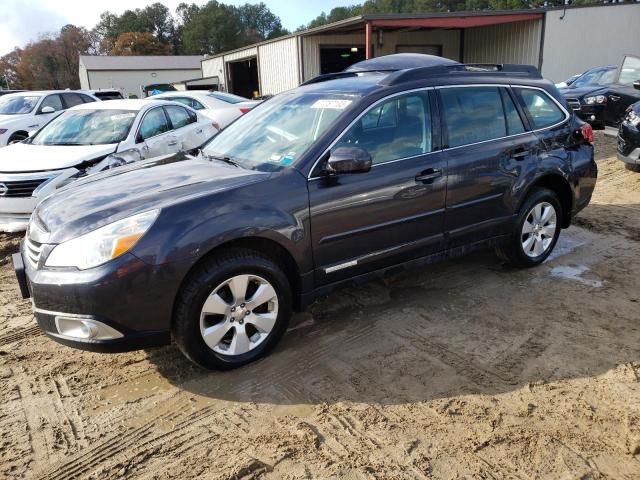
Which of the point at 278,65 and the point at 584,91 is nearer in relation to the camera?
the point at 584,91

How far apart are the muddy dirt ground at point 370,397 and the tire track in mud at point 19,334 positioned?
1 centimetres

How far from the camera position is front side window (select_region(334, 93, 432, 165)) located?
3639 mm

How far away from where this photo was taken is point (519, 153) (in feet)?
14.5

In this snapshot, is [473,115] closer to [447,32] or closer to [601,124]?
[601,124]

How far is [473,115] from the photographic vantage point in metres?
4.20

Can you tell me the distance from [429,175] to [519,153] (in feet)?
3.56

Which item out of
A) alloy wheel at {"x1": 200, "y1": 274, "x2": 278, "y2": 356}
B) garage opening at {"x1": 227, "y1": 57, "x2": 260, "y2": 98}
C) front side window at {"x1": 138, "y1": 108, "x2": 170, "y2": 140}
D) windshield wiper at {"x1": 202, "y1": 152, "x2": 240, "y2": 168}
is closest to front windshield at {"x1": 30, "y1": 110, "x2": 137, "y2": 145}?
front side window at {"x1": 138, "y1": 108, "x2": 170, "y2": 140}

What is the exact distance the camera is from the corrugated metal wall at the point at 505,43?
19.5m

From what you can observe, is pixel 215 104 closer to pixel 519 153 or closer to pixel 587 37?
pixel 519 153

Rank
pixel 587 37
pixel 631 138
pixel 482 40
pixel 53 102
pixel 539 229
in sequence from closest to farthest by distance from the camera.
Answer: pixel 539 229 → pixel 631 138 → pixel 53 102 → pixel 587 37 → pixel 482 40

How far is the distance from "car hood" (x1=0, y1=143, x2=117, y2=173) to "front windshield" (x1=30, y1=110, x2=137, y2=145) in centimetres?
19

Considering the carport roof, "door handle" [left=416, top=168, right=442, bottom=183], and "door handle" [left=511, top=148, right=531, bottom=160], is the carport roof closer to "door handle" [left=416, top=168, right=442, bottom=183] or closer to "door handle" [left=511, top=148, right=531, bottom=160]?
"door handle" [left=511, top=148, right=531, bottom=160]

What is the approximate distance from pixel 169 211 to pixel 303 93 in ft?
5.82

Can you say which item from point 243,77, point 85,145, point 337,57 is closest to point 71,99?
point 85,145
